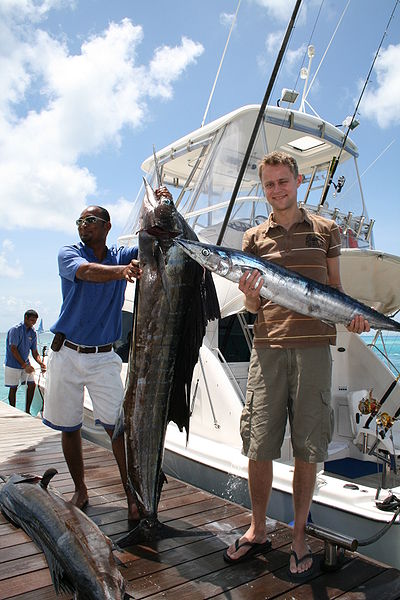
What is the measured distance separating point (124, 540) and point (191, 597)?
23.9 inches

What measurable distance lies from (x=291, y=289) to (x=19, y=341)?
7.66 metres

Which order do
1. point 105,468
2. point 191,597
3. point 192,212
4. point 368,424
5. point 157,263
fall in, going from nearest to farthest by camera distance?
point 191,597 → point 157,263 → point 105,468 → point 368,424 → point 192,212

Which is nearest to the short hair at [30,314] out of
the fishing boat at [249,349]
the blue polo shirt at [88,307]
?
the fishing boat at [249,349]

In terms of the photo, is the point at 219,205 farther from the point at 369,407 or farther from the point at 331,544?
the point at 331,544

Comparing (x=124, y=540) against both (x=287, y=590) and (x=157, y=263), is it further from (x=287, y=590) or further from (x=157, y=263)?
(x=157, y=263)

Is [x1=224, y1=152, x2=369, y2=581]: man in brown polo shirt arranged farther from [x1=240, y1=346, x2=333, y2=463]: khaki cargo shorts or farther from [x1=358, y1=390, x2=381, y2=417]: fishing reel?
[x1=358, y1=390, x2=381, y2=417]: fishing reel

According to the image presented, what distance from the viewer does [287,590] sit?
2518mm

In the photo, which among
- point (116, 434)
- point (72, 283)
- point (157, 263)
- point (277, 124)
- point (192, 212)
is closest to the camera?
point (157, 263)

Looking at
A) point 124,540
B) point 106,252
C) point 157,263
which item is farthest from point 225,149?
point 124,540

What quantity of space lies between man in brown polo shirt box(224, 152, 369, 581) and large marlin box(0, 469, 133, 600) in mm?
806

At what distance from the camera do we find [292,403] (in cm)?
271

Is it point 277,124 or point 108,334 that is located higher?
point 277,124

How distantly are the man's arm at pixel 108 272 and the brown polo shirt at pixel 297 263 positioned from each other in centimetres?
72

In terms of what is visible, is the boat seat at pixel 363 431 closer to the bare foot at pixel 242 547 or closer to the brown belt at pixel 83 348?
the bare foot at pixel 242 547
